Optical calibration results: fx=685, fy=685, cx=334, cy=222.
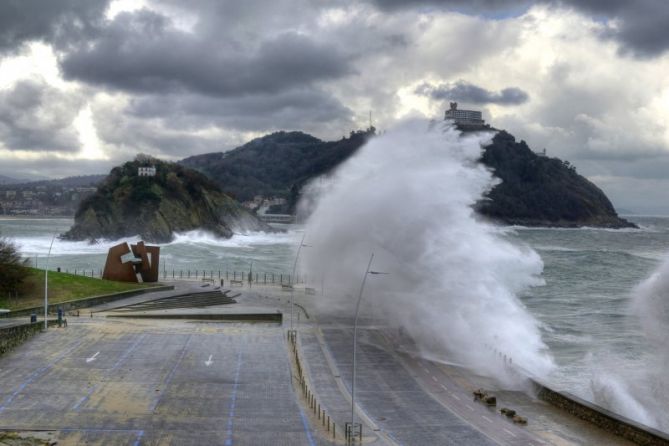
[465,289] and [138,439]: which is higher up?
[465,289]

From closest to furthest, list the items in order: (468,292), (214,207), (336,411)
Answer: (336,411) < (468,292) < (214,207)

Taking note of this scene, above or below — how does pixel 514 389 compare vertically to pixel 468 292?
below

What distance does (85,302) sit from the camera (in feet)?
158

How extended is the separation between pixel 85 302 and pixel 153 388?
73.9 feet

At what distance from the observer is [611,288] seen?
77812 millimetres

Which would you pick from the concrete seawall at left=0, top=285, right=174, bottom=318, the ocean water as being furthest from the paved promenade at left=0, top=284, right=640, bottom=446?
the ocean water

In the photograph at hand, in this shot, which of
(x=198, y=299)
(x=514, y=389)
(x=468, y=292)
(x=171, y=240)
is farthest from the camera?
(x=171, y=240)

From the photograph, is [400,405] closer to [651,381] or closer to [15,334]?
[651,381]

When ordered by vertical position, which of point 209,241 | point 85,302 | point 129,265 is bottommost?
point 209,241

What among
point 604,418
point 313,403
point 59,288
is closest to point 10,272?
point 59,288

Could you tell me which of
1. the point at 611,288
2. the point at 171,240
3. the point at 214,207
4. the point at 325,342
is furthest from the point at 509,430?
the point at 214,207

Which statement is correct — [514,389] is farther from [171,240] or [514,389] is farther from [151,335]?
[171,240]

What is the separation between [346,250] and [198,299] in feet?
41.0

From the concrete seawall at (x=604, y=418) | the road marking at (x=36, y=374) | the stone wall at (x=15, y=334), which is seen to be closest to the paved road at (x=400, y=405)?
the concrete seawall at (x=604, y=418)
